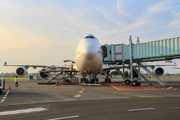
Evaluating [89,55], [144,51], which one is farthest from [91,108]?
[144,51]

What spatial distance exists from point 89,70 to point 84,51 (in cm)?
316

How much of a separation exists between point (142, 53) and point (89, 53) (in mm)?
6756

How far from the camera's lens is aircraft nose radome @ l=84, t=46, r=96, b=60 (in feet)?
67.6

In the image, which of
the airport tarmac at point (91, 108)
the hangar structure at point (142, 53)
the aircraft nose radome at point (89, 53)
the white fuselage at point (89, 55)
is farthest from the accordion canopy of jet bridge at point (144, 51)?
the airport tarmac at point (91, 108)

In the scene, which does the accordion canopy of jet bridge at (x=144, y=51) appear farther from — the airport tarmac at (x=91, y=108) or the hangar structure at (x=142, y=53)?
the airport tarmac at (x=91, y=108)

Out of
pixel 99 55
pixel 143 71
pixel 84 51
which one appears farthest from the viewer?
pixel 143 71

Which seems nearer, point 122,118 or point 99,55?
point 122,118

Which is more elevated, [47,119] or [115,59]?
[115,59]

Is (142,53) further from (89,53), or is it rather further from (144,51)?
(89,53)

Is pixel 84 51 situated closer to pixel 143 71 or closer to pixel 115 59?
pixel 115 59

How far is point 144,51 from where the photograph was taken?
72.3 feet

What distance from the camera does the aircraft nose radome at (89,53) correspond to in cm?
2061

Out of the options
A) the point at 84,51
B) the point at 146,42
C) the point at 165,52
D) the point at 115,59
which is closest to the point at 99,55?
the point at 84,51

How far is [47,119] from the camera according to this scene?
19.3 feet
